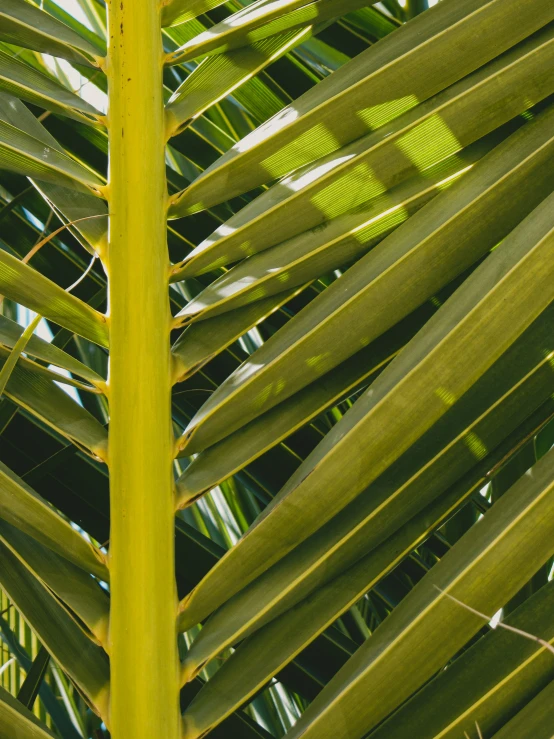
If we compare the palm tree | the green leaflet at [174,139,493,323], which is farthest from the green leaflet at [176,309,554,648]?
the green leaflet at [174,139,493,323]

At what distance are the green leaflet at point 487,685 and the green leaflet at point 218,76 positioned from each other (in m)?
0.38

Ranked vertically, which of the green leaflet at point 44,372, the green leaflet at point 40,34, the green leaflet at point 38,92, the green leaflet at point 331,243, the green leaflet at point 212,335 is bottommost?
the green leaflet at point 44,372

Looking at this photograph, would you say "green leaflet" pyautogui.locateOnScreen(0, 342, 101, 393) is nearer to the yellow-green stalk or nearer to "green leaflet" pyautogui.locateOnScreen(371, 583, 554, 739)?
the yellow-green stalk

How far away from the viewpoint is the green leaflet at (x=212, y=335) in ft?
1.64

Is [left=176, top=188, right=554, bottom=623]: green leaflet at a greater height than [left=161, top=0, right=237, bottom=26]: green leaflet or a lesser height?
lesser

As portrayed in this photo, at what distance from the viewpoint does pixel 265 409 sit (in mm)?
488

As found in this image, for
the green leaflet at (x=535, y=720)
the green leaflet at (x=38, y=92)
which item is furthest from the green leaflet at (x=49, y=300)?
the green leaflet at (x=535, y=720)

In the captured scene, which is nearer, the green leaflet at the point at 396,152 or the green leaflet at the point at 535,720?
the green leaflet at the point at 535,720

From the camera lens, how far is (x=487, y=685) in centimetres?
41

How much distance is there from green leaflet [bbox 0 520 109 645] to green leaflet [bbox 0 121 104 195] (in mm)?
226

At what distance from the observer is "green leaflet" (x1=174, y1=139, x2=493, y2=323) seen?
500 millimetres

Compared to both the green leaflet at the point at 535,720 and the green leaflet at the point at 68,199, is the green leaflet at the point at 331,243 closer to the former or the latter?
the green leaflet at the point at 68,199

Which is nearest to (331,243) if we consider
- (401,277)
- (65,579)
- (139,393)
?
(401,277)

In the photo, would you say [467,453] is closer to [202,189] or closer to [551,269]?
[551,269]
